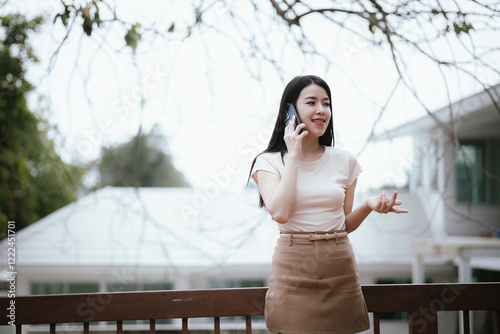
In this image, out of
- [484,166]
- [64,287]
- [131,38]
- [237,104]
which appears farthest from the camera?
[484,166]

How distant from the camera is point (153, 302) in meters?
1.70

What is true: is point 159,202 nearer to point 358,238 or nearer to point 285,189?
point 358,238

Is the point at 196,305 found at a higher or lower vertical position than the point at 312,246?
lower

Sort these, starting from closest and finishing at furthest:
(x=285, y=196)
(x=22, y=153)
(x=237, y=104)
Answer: (x=285, y=196) < (x=237, y=104) < (x=22, y=153)

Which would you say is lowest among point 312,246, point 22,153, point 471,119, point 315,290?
point 315,290

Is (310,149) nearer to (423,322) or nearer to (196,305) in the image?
(196,305)

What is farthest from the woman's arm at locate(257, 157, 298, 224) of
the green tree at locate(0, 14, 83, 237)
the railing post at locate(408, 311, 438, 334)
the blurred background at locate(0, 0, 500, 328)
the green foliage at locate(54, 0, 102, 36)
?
the green tree at locate(0, 14, 83, 237)

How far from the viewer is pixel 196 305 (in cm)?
171

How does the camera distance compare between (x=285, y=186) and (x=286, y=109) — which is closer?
(x=285, y=186)

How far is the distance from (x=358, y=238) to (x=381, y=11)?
6754mm

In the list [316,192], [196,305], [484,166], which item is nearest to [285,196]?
[316,192]

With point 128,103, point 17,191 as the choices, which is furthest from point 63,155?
point 17,191

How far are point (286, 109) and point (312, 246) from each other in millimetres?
494

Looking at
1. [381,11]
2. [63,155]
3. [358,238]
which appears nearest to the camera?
[381,11]
